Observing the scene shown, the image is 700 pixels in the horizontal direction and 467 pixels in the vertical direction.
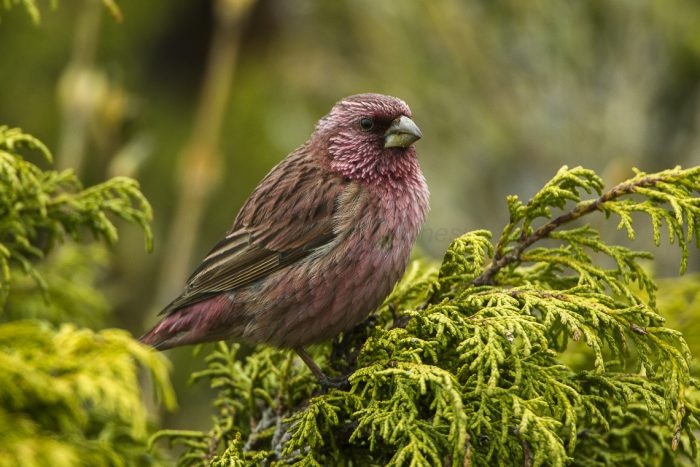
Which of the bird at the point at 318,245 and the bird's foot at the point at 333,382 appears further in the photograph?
the bird at the point at 318,245

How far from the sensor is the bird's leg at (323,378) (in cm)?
294

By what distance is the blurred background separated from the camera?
7191 mm

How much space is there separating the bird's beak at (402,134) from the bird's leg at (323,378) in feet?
3.50

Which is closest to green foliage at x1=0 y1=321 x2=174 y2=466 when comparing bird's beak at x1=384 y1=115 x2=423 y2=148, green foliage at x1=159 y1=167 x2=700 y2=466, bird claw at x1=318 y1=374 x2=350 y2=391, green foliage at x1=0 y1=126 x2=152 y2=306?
green foliage at x1=159 y1=167 x2=700 y2=466

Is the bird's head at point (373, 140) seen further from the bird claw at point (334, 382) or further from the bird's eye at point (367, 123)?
the bird claw at point (334, 382)

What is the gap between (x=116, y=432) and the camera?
3207 mm

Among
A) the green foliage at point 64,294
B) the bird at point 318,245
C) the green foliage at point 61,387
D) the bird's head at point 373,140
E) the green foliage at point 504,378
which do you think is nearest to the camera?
the green foliage at point 61,387

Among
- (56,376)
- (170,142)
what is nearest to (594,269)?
(56,376)

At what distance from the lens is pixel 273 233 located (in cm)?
372

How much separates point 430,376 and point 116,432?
1468 mm

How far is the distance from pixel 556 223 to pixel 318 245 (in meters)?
1.13

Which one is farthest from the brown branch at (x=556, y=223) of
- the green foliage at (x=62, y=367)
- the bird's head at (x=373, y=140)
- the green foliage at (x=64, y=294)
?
the green foliage at (x=64, y=294)

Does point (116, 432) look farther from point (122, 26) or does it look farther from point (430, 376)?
point (122, 26)

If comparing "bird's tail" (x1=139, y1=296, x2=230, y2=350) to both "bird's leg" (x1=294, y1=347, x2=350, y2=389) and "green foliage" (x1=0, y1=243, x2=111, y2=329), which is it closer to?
"bird's leg" (x1=294, y1=347, x2=350, y2=389)
